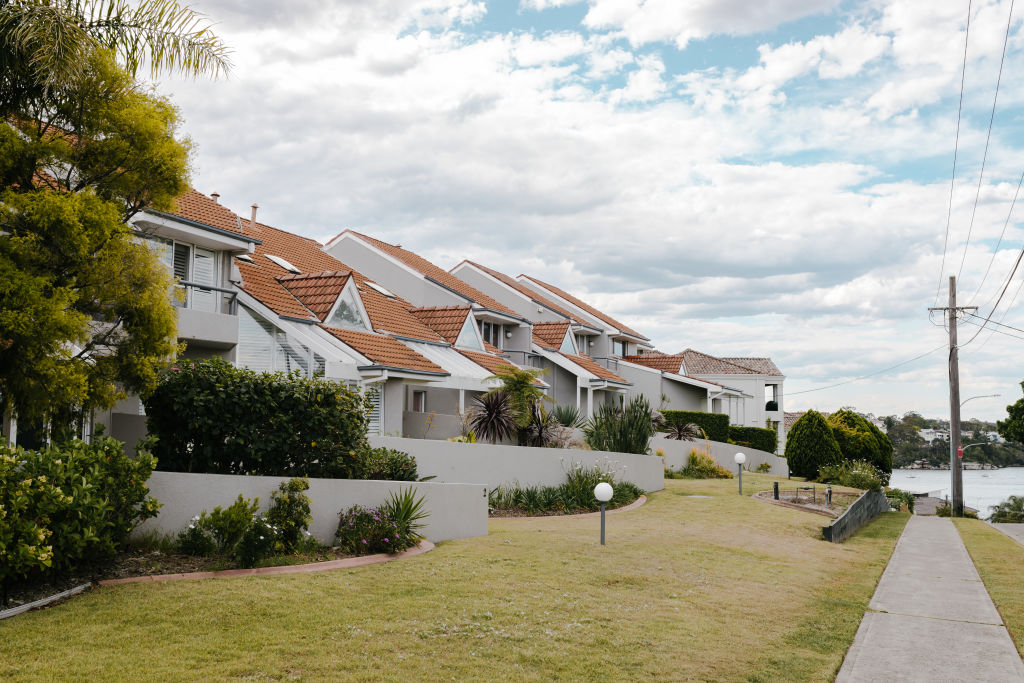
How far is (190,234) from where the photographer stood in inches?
727

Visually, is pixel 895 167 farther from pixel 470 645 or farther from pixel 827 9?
pixel 470 645

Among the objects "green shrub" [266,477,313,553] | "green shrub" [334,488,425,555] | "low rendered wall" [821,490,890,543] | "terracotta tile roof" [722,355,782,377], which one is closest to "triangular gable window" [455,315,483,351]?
"low rendered wall" [821,490,890,543]

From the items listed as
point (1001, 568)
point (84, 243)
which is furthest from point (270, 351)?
point (1001, 568)

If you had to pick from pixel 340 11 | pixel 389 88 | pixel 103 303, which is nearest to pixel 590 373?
pixel 389 88

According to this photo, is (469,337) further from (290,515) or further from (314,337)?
(290,515)

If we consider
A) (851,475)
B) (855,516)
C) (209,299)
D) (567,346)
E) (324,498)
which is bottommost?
(855,516)

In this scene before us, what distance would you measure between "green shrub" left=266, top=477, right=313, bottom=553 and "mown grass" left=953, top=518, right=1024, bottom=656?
30.4 ft

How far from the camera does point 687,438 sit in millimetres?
39531

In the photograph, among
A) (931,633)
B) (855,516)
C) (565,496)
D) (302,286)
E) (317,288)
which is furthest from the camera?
(302,286)

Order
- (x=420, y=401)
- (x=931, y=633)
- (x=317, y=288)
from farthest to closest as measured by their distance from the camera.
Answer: (x=420, y=401) → (x=317, y=288) → (x=931, y=633)

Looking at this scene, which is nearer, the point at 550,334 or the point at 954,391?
the point at 954,391

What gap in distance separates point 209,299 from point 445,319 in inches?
507

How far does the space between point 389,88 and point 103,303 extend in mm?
9600

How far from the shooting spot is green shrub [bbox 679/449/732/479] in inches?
1314
